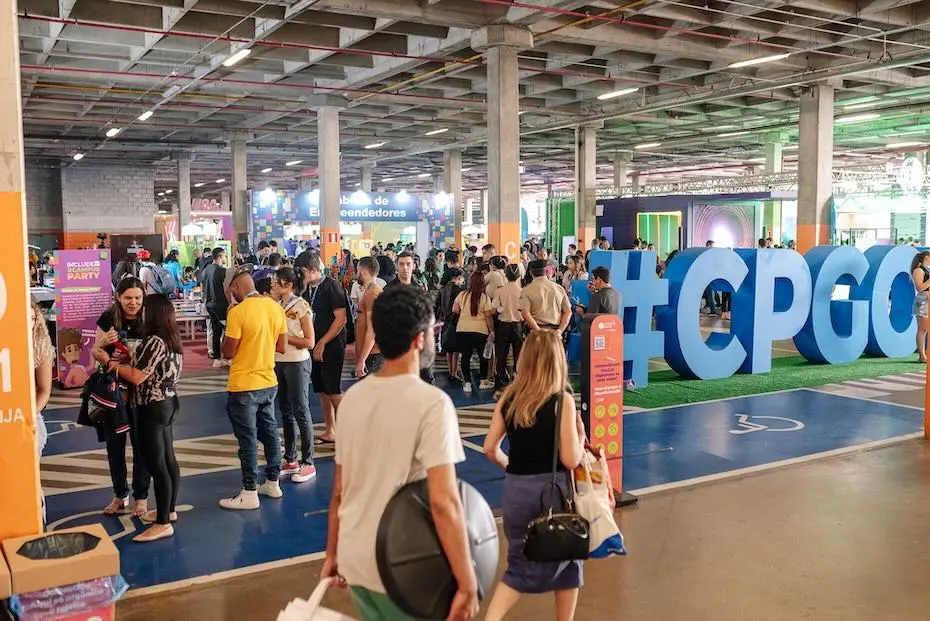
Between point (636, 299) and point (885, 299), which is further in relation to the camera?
point (885, 299)

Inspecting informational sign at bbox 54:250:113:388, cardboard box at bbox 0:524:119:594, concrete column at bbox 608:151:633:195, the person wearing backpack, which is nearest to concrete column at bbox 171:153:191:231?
concrete column at bbox 608:151:633:195

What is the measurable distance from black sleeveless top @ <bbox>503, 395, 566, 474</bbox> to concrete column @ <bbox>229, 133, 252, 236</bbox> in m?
23.2

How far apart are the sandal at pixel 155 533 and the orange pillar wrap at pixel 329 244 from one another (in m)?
14.6

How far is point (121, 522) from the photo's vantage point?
5.44 meters

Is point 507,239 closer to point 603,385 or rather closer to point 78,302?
point 78,302

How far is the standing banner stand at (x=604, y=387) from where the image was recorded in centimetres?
570

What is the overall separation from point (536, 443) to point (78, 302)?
8.25 m

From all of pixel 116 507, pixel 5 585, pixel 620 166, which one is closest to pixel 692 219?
pixel 620 166

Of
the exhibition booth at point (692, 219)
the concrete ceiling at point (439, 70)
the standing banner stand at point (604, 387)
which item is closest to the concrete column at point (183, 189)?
the concrete ceiling at point (439, 70)

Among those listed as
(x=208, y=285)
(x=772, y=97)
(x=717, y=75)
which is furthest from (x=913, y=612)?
(x=772, y=97)

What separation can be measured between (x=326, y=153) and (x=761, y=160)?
23956 millimetres

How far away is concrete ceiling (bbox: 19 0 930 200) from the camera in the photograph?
13.6 meters

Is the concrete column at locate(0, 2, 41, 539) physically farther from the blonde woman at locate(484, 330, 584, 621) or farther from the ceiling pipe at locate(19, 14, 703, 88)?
the ceiling pipe at locate(19, 14, 703, 88)

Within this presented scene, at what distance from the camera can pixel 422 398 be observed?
90.7 inches
